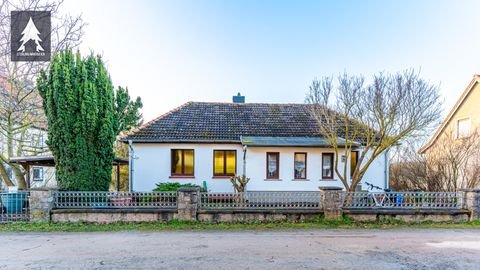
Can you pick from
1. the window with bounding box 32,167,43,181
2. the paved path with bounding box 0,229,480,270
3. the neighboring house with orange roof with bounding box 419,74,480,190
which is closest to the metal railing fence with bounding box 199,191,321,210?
the paved path with bounding box 0,229,480,270

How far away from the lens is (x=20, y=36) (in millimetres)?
11414

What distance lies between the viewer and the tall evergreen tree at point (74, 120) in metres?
9.14

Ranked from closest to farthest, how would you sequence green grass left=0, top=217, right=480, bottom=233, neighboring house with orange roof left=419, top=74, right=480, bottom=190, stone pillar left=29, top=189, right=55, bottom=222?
green grass left=0, top=217, right=480, bottom=233, stone pillar left=29, top=189, right=55, bottom=222, neighboring house with orange roof left=419, top=74, right=480, bottom=190

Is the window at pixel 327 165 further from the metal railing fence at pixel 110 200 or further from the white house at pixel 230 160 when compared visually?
the metal railing fence at pixel 110 200

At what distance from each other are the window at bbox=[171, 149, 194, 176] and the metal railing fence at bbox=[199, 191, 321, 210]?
4854 millimetres

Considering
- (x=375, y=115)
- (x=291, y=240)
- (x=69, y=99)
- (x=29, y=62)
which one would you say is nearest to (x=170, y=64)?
(x=29, y=62)

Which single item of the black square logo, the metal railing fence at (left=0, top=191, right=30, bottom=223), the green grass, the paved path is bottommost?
the green grass

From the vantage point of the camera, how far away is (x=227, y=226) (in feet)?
26.9

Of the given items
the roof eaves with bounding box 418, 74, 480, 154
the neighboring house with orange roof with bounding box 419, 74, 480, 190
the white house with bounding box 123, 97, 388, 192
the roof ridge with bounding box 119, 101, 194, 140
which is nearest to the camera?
the neighboring house with orange roof with bounding box 419, 74, 480, 190

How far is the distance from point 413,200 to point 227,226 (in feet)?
22.0

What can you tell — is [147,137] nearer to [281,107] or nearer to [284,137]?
[284,137]

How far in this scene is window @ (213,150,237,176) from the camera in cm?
1377

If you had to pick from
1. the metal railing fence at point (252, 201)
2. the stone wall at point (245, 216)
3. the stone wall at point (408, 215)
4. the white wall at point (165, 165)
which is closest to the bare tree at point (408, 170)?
the stone wall at point (408, 215)

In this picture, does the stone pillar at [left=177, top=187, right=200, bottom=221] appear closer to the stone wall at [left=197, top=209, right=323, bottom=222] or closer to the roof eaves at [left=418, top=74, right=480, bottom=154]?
the stone wall at [left=197, top=209, right=323, bottom=222]
